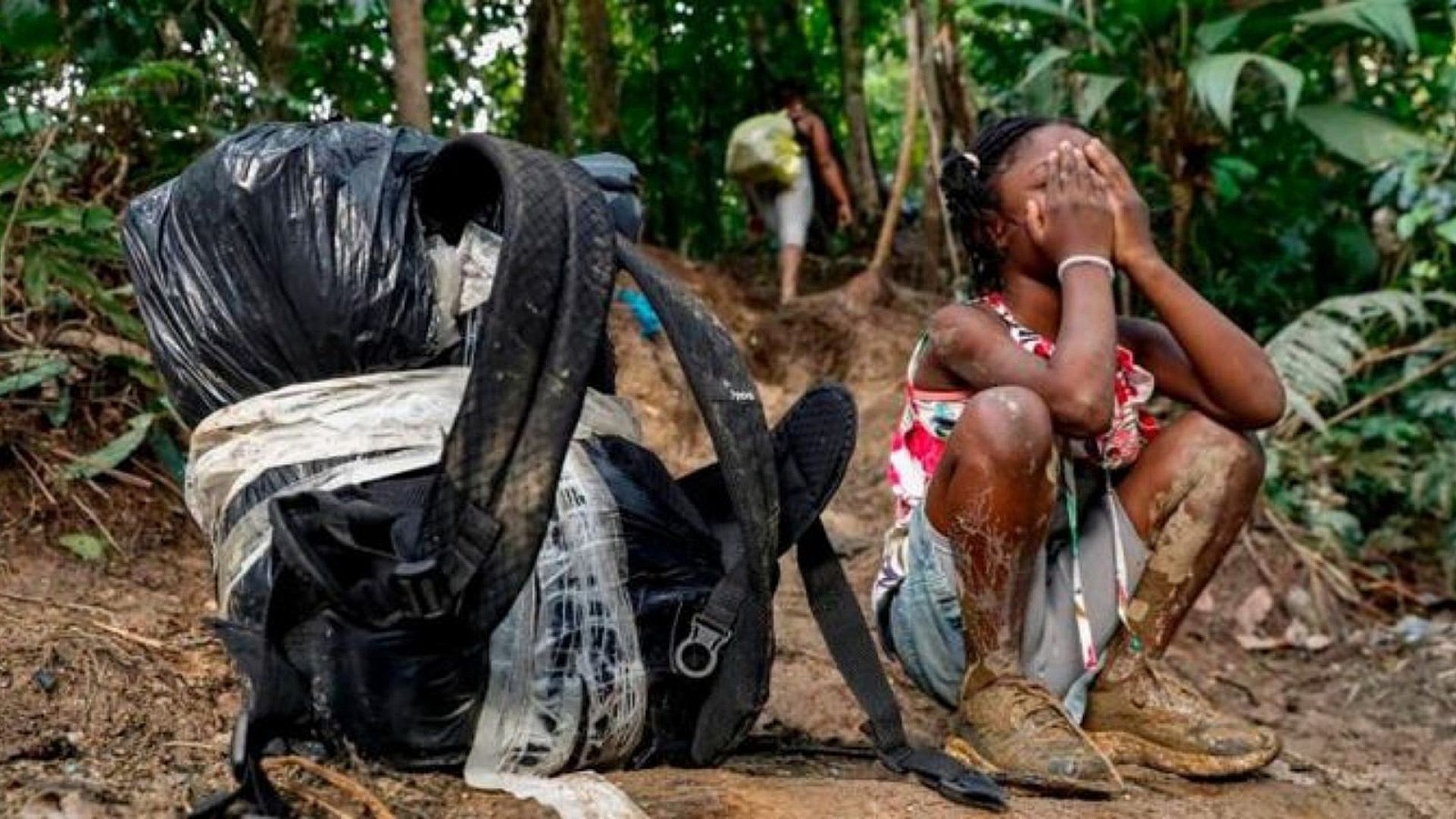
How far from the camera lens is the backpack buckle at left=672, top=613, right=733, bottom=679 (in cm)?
187

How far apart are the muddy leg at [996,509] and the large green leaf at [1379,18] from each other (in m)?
3.36

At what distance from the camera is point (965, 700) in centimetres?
231

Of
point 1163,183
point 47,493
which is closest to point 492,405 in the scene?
point 47,493

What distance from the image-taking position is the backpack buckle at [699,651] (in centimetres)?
187

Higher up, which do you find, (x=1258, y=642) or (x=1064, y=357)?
(x=1064, y=357)

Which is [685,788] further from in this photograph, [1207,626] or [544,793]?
[1207,626]

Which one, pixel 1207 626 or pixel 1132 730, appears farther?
pixel 1207 626

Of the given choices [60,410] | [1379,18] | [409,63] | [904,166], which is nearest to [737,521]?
[60,410]

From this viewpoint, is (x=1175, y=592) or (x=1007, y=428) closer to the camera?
(x=1007, y=428)

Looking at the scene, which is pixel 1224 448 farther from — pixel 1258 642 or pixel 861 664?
pixel 1258 642

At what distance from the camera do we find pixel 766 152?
728 cm

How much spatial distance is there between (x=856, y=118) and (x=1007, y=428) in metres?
6.29

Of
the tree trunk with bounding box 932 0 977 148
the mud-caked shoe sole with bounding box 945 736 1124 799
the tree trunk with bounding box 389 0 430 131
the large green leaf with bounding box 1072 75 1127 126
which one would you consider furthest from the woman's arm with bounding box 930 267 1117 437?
the tree trunk with bounding box 932 0 977 148

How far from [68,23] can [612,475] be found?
167 centimetres
